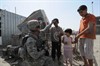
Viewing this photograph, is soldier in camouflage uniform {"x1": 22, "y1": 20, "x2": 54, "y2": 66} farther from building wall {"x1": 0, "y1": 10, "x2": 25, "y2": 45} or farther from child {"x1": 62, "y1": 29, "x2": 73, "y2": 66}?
building wall {"x1": 0, "y1": 10, "x2": 25, "y2": 45}

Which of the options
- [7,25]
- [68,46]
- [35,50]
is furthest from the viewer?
[7,25]

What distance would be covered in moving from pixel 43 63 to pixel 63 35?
155 inches

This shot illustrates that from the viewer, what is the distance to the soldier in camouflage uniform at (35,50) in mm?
3818

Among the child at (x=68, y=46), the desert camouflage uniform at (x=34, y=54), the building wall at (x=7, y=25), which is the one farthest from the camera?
the building wall at (x=7, y=25)

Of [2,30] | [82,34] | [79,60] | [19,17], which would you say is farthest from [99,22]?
[82,34]

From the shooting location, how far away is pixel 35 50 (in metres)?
3.82

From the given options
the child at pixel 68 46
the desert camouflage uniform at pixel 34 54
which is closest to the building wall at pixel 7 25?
the child at pixel 68 46

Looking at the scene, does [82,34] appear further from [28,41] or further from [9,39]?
[9,39]

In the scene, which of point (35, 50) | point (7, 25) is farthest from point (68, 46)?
point (7, 25)

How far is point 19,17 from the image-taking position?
20219 millimetres

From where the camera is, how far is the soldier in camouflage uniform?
3.82 meters

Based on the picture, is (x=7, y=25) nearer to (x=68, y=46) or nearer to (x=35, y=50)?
(x=68, y=46)

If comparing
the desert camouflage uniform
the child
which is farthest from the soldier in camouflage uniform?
the child

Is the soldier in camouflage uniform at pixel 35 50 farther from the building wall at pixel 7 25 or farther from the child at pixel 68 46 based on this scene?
the building wall at pixel 7 25
